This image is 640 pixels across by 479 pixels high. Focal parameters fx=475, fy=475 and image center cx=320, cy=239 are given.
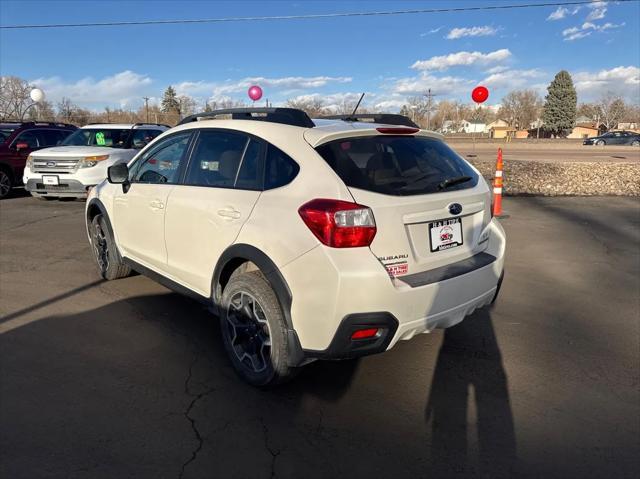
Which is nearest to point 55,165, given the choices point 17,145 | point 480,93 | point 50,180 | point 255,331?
point 50,180

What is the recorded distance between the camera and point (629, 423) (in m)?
2.89

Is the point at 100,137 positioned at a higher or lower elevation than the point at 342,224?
higher

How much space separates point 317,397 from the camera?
3143 mm

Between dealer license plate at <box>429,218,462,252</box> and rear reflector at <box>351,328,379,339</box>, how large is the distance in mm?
659

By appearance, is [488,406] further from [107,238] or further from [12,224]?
[12,224]

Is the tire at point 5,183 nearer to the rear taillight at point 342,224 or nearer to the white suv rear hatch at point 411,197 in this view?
the white suv rear hatch at point 411,197

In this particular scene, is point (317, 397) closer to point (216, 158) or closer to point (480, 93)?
point (216, 158)

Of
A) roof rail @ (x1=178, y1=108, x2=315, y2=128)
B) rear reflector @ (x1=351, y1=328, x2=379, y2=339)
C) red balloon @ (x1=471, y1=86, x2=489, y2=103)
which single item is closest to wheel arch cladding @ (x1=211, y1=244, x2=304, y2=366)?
rear reflector @ (x1=351, y1=328, x2=379, y2=339)

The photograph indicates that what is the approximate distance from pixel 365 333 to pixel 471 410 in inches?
36.1

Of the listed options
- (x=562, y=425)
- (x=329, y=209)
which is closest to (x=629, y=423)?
(x=562, y=425)

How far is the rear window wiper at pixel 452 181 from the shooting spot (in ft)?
A: 10.4

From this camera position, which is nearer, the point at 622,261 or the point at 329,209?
the point at 329,209

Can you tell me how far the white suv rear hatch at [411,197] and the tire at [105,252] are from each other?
3.12 metres

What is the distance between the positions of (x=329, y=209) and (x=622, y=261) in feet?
17.8
